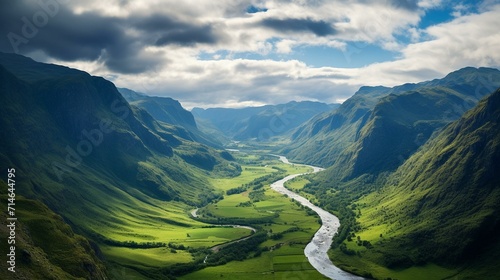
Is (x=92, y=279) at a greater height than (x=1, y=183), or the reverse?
(x=1, y=183)

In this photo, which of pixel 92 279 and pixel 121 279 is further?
pixel 121 279

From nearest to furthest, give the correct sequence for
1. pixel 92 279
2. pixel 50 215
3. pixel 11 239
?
pixel 11 239, pixel 92 279, pixel 50 215

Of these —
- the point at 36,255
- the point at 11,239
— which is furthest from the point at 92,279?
the point at 11,239

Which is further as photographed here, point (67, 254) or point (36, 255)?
point (67, 254)

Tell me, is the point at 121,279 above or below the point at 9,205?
below

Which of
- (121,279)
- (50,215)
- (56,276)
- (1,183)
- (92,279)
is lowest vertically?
(121,279)

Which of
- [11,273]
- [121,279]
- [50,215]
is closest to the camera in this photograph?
[11,273]

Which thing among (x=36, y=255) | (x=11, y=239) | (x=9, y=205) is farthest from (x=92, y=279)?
(x=9, y=205)

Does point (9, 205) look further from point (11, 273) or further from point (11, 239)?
point (11, 273)

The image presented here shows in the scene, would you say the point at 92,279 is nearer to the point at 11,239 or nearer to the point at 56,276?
the point at 56,276
